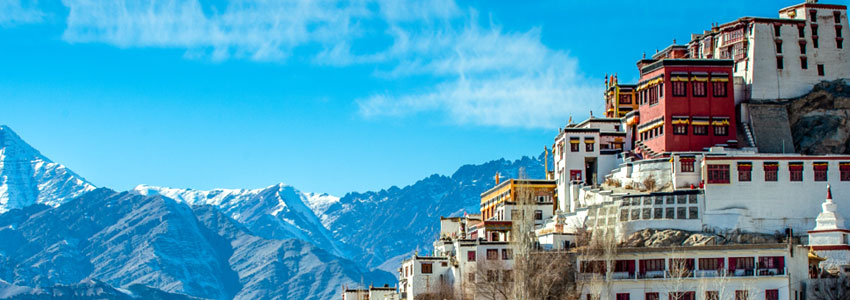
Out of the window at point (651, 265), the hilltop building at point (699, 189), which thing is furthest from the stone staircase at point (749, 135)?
the window at point (651, 265)

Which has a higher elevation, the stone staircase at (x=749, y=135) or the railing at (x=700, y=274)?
the stone staircase at (x=749, y=135)

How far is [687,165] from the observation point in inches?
4058

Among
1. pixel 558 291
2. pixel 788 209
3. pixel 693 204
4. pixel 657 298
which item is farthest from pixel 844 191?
pixel 558 291

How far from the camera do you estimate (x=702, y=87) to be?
110 m

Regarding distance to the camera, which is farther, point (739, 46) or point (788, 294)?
point (739, 46)

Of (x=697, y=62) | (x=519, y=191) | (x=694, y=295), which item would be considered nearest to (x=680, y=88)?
(x=697, y=62)

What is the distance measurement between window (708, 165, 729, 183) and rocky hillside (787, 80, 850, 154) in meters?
15.0

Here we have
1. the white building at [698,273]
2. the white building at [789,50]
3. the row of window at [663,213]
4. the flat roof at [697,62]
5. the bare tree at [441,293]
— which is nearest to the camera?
the white building at [698,273]

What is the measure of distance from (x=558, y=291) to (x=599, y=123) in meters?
30.2

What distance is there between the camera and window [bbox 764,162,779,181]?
98.9 meters

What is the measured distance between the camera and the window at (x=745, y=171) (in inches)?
3903

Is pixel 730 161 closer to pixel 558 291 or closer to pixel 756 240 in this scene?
pixel 756 240

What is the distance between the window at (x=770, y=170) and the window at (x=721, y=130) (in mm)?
10779

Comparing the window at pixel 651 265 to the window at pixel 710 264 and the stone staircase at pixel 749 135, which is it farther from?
the stone staircase at pixel 749 135
